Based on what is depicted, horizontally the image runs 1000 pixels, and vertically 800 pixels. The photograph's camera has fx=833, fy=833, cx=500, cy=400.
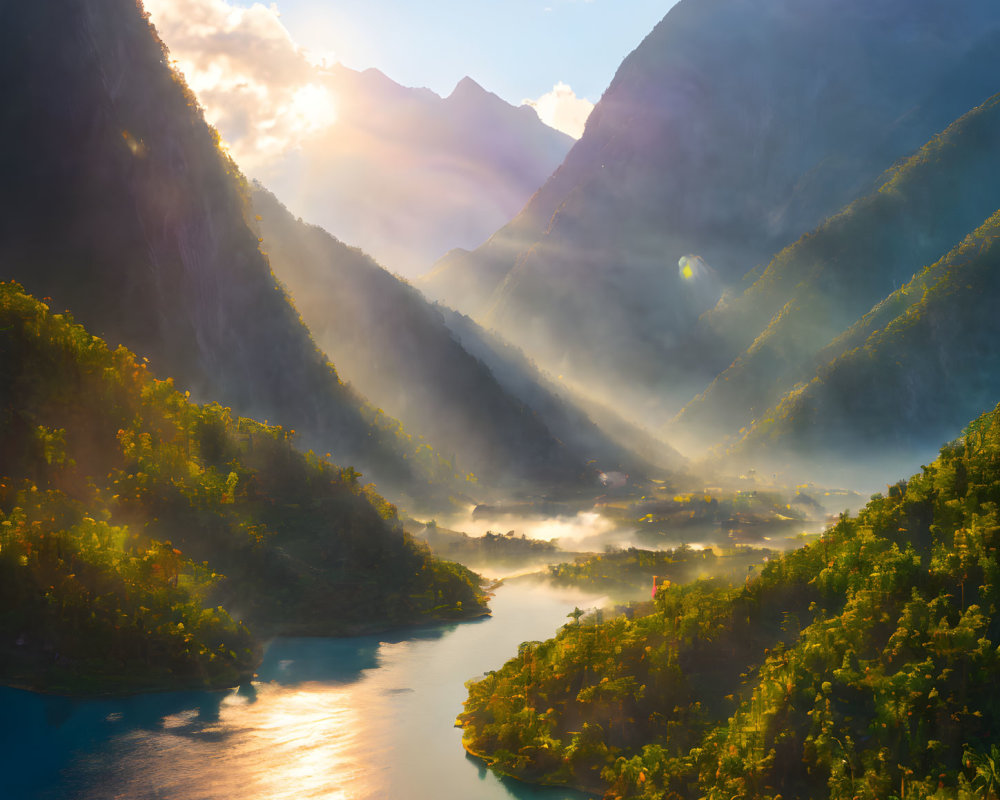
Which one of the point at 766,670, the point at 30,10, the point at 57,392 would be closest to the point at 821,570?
the point at 766,670

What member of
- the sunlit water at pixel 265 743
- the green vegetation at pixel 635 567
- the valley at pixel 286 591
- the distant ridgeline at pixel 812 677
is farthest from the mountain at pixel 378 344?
the distant ridgeline at pixel 812 677

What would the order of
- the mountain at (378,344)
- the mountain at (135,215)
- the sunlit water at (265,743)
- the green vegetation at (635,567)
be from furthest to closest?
1. the mountain at (378,344)
2. the green vegetation at (635,567)
3. the mountain at (135,215)
4. the sunlit water at (265,743)

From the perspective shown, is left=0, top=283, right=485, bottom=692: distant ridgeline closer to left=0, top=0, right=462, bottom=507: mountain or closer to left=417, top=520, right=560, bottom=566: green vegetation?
left=0, top=0, right=462, bottom=507: mountain

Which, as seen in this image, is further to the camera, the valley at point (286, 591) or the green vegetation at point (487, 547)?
the green vegetation at point (487, 547)

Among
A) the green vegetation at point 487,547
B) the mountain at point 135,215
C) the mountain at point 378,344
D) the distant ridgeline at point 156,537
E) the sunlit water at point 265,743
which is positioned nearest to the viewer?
the sunlit water at point 265,743

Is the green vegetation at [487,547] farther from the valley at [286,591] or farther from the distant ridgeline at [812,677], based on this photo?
the distant ridgeline at [812,677]

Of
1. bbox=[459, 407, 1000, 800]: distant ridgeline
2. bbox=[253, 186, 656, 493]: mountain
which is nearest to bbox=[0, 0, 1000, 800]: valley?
bbox=[459, 407, 1000, 800]: distant ridgeline

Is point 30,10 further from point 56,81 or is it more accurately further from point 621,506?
point 621,506
